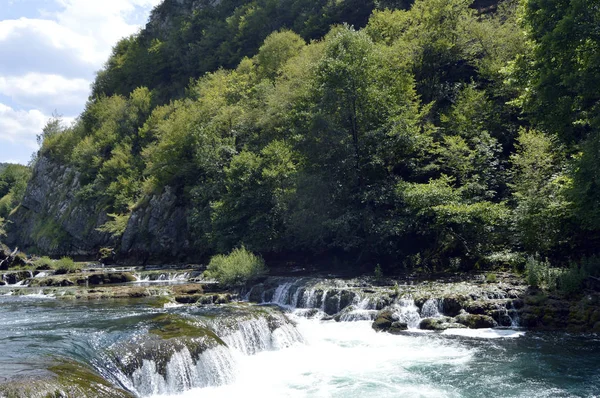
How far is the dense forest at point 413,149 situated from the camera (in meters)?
22.0

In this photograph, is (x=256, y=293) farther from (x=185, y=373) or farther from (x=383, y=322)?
(x=185, y=373)

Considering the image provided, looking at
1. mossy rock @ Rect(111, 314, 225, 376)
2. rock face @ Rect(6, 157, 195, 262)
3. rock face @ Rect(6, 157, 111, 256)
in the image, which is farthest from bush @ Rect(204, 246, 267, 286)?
rock face @ Rect(6, 157, 111, 256)

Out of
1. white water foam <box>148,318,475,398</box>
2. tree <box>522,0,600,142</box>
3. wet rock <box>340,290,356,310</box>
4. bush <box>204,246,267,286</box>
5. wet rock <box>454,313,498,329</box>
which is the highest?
tree <box>522,0,600,142</box>

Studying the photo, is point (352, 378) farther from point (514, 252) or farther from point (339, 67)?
point (339, 67)

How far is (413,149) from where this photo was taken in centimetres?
3222

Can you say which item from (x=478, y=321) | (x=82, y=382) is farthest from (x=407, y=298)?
(x=82, y=382)

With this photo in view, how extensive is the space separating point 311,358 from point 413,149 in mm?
18469

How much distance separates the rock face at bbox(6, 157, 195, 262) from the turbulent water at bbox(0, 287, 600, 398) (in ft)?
79.9

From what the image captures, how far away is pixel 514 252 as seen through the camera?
83.5 feet

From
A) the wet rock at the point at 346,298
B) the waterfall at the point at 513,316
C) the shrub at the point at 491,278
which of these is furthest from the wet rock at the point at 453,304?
the wet rock at the point at 346,298

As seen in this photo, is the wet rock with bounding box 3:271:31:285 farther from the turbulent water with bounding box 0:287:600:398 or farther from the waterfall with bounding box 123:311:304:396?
the waterfall with bounding box 123:311:304:396

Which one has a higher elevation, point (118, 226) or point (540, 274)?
point (118, 226)

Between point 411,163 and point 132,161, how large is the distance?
4431 cm

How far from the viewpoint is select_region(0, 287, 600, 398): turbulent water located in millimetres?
14195
